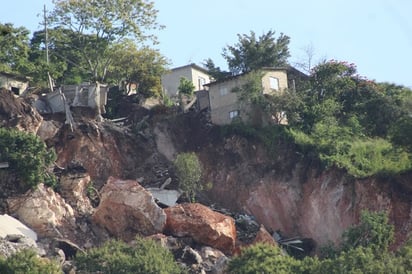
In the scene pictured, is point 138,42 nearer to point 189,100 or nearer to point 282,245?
point 189,100

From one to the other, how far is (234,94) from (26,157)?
44.9 ft

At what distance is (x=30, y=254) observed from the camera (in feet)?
182

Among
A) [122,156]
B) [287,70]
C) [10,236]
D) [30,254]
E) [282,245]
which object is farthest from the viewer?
[287,70]

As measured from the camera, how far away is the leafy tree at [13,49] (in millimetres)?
75812

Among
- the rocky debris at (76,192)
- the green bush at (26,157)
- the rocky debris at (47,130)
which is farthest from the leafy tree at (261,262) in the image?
the rocky debris at (47,130)

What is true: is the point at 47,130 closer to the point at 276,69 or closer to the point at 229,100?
the point at 229,100

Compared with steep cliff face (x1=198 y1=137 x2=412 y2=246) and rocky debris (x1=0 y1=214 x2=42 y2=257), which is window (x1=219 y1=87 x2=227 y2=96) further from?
rocky debris (x1=0 y1=214 x2=42 y2=257)

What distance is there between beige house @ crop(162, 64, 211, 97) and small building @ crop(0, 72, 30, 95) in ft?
31.1

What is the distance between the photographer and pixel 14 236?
5956 centimetres

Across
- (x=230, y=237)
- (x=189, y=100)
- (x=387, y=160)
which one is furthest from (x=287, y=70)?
(x=230, y=237)

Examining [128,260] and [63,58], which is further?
[63,58]

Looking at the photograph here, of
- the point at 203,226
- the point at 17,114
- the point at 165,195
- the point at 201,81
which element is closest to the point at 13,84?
the point at 17,114

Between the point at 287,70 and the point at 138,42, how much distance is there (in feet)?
29.1

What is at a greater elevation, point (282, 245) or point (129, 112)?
point (129, 112)
